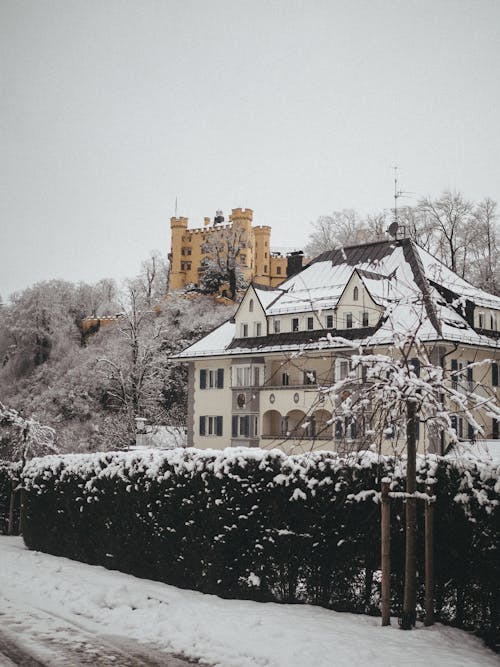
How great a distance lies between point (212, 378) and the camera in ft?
145

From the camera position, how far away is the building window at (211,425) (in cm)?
4344

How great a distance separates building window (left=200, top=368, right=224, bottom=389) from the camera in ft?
144

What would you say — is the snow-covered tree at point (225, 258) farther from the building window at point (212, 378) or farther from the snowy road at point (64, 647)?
the snowy road at point (64, 647)

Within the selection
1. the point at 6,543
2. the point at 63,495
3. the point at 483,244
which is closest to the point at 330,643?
the point at 63,495

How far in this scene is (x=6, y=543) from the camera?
21.0 meters

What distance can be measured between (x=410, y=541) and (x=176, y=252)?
10420 centimetres

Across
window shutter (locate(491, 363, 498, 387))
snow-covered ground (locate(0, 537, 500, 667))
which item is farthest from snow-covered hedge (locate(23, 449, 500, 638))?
window shutter (locate(491, 363, 498, 387))

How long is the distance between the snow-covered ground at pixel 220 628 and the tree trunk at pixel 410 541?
9.7 inches

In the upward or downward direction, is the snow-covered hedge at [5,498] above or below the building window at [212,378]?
below

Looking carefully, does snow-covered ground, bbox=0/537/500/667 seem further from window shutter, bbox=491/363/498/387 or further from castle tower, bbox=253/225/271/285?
castle tower, bbox=253/225/271/285

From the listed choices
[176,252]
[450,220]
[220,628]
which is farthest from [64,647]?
[176,252]

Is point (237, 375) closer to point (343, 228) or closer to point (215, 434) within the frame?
point (215, 434)

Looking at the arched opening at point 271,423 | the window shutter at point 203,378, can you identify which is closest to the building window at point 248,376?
the arched opening at point 271,423

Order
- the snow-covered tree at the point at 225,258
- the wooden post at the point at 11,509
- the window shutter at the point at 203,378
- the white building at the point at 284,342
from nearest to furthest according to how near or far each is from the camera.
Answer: the wooden post at the point at 11,509, the white building at the point at 284,342, the window shutter at the point at 203,378, the snow-covered tree at the point at 225,258
